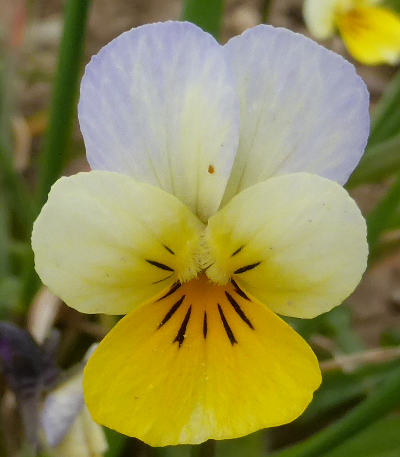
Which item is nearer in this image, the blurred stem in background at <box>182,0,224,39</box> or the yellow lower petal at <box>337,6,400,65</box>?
the blurred stem in background at <box>182,0,224,39</box>

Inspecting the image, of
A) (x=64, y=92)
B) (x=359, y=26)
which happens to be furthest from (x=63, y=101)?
(x=359, y=26)

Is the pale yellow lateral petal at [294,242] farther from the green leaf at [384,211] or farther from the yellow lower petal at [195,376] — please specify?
the green leaf at [384,211]

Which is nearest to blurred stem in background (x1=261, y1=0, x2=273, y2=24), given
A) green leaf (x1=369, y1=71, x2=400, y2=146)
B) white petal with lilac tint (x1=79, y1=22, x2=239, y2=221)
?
green leaf (x1=369, y1=71, x2=400, y2=146)

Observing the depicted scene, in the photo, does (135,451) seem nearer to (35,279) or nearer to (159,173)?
(35,279)

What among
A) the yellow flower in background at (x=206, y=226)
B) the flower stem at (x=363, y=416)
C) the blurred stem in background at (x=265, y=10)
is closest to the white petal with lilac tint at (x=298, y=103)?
the yellow flower in background at (x=206, y=226)

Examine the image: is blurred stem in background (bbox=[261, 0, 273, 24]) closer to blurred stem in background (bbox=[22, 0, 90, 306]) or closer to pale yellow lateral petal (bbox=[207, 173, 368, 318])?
blurred stem in background (bbox=[22, 0, 90, 306])

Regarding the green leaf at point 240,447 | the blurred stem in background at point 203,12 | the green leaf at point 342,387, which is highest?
the blurred stem in background at point 203,12
